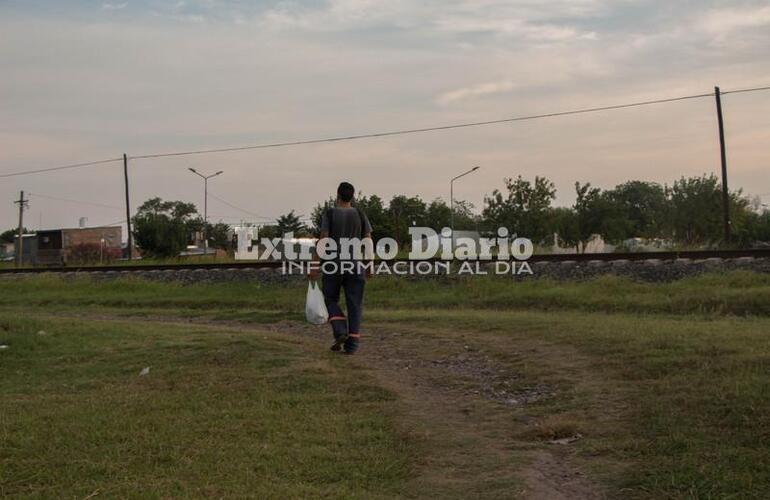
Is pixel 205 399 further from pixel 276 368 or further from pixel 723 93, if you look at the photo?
pixel 723 93

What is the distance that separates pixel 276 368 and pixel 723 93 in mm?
24886

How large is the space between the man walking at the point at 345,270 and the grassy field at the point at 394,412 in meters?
0.48

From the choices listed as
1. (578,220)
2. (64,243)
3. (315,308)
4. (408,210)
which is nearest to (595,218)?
(578,220)

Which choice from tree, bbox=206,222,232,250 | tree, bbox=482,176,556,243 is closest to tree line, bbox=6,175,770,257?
tree, bbox=482,176,556,243

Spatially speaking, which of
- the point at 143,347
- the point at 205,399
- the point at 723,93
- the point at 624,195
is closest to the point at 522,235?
the point at 723,93

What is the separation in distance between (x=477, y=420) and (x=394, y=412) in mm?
623

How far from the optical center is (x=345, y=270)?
8555 mm

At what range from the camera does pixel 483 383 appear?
281 inches

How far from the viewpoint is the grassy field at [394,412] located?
4.18 metres

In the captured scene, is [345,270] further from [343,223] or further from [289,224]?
[289,224]

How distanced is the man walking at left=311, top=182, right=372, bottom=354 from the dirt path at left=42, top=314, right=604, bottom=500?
45 cm

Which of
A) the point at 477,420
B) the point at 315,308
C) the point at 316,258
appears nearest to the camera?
the point at 477,420

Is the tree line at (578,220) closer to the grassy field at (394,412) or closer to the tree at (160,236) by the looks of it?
the tree at (160,236)

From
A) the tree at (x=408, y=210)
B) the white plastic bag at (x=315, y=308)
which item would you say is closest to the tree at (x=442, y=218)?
the tree at (x=408, y=210)
